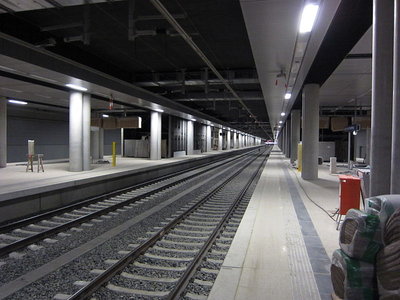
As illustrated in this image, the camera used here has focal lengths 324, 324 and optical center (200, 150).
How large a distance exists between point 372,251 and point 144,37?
38.4 feet

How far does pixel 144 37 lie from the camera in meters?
12.7

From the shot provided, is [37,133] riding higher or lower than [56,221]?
higher

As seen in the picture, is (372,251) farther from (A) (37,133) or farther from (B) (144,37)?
(A) (37,133)

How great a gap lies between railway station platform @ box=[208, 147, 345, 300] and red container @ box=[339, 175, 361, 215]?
1.87ft

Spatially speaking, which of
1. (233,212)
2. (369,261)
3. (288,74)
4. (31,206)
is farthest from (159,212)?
(288,74)

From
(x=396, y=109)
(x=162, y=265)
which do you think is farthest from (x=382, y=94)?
(x=162, y=265)

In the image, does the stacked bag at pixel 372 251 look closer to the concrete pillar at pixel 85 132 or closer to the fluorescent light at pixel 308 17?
the fluorescent light at pixel 308 17

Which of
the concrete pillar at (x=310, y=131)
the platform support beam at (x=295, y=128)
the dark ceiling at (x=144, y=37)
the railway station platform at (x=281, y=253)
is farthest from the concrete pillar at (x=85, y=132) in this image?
the platform support beam at (x=295, y=128)

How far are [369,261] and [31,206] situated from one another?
30.6ft

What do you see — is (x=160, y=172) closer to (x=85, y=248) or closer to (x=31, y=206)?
(x=31, y=206)

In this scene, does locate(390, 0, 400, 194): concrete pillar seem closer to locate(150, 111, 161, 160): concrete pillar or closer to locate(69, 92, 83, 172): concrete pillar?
locate(69, 92, 83, 172): concrete pillar

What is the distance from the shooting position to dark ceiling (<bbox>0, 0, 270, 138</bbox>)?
32.5 feet

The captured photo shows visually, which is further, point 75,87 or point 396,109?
point 75,87

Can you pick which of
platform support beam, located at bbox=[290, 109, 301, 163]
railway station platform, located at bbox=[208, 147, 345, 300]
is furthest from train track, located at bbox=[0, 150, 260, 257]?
platform support beam, located at bbox=[290, 109, 301, 163]
